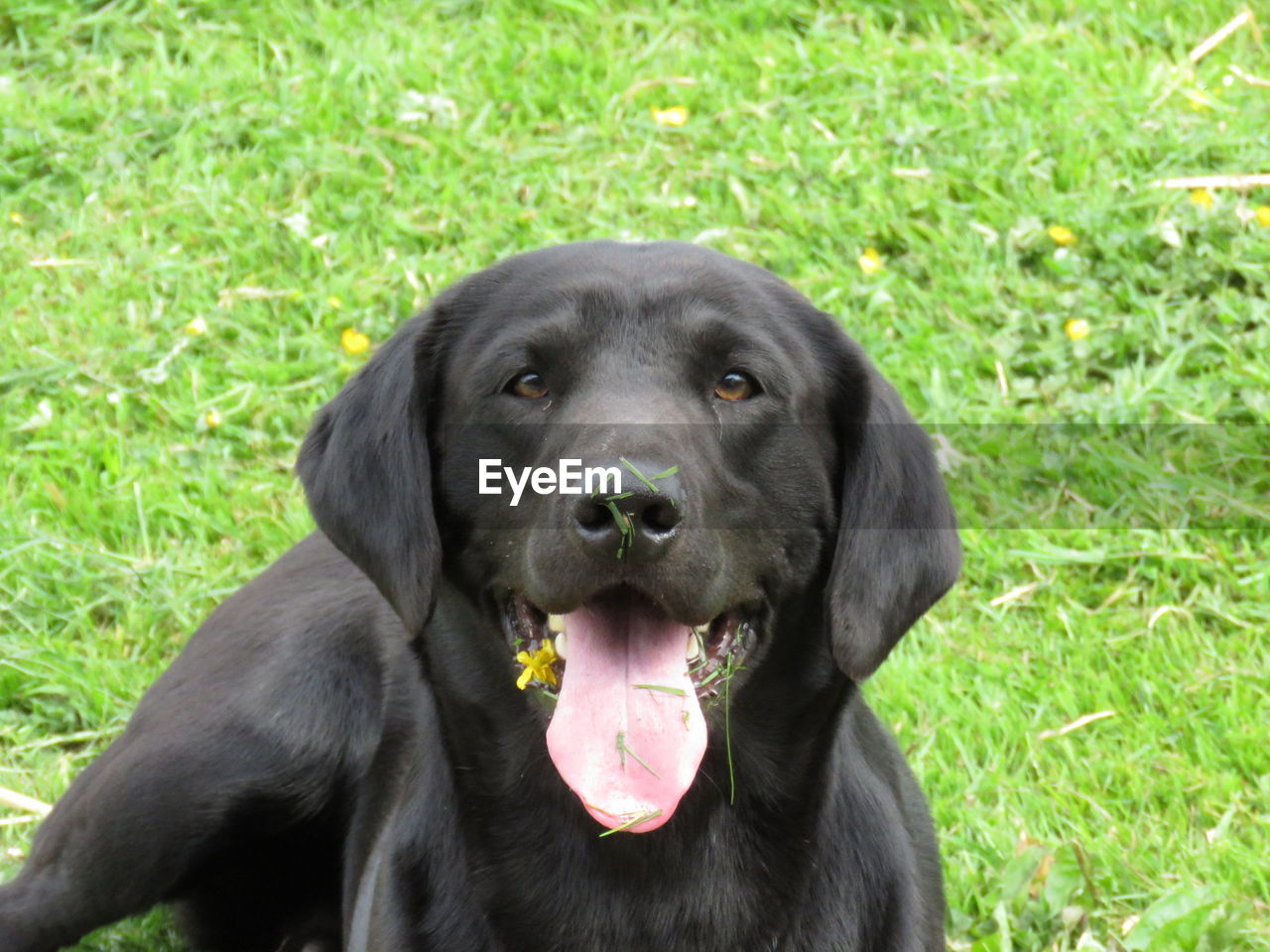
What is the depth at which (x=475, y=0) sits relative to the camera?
696 centimetres

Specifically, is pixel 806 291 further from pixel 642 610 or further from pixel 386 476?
pixel 642 610

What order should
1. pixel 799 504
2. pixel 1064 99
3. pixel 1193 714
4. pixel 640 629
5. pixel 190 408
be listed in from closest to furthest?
pixel 640 629 → pixel 799 504 → pixel 1193 714 → pixel 190 408 → pixel 1064 99

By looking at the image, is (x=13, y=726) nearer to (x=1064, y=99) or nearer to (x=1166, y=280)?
(x=1166, y=280)

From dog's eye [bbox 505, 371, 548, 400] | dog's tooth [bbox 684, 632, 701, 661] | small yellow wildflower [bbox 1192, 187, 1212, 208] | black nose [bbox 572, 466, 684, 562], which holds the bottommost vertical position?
small yellow wildflower [bbox 1192, 187, 1212, 208]

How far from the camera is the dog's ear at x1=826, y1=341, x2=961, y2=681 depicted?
9.68 feet

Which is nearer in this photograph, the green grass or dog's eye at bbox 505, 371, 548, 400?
dog's eye at bbox 505, 371, 548, 400

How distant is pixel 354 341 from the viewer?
5.65m

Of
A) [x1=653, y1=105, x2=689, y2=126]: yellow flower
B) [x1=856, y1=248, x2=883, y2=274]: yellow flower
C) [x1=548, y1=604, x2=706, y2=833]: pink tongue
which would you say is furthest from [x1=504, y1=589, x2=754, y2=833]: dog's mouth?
[x1=653, y1=105, x2=689, y2=126]: yellow flower

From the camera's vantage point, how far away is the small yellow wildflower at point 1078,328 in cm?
540

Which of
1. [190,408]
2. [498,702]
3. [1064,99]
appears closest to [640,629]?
[498,702]

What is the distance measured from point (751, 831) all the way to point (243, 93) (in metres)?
4.56

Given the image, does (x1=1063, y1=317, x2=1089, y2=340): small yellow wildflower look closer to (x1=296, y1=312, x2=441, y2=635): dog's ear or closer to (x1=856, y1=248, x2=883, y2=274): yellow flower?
(x1=856, y1=248, x2=883, y2=274): yellow flower

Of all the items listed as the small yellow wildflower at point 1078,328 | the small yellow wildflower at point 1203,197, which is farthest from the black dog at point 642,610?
the small yellow wildflower at point 1203,197

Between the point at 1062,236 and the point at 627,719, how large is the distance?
3.53 meters
